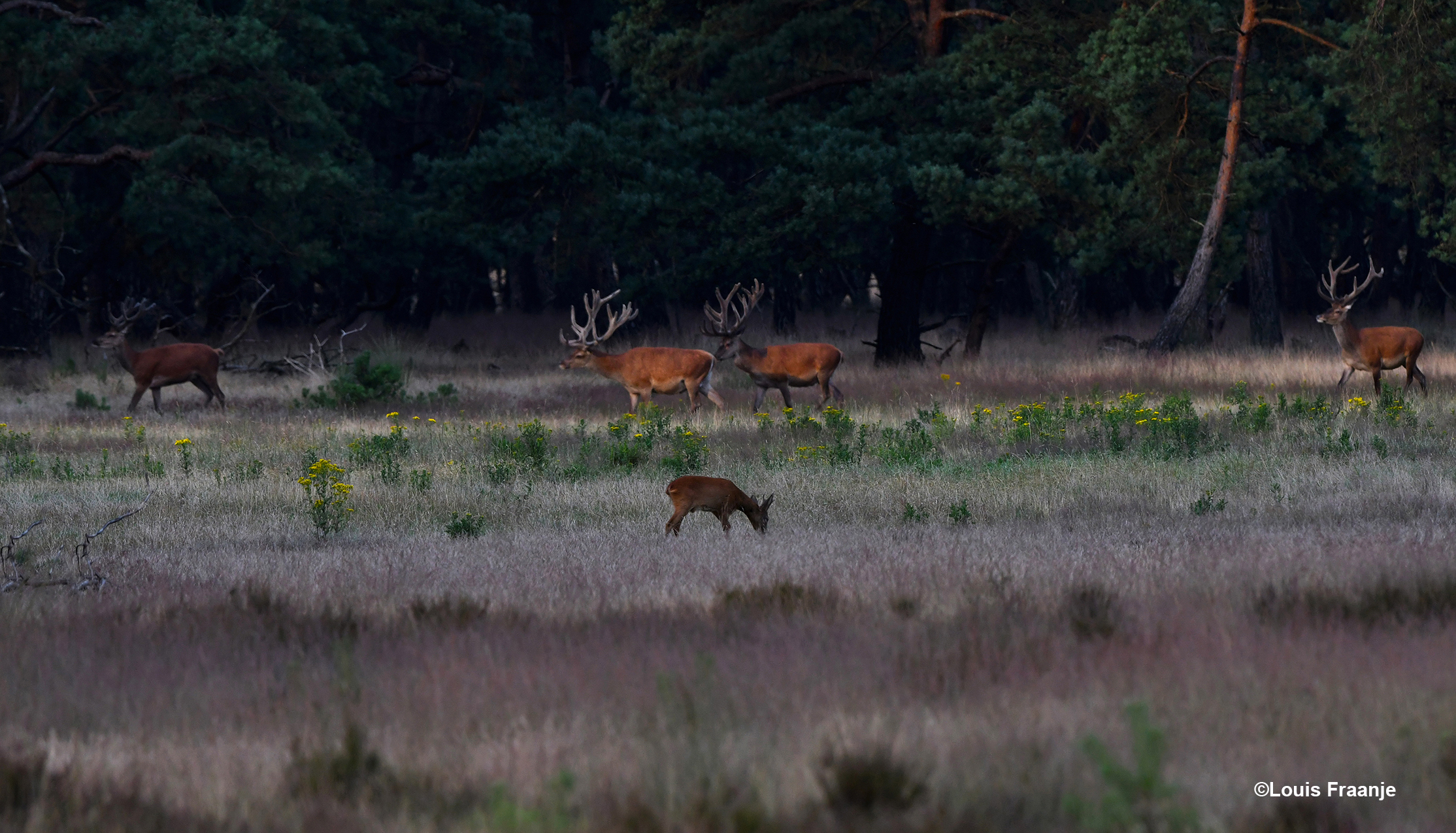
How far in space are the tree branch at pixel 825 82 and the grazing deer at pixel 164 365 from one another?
32.2 ft

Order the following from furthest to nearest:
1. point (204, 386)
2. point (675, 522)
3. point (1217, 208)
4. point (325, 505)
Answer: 1. point (1217, 208)
2. point (204, 386)
3. point (325, 505)
4. point (675, 522)

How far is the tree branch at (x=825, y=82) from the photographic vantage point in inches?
955

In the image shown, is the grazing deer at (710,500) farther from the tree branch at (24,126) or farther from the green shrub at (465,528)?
the tree branch at (24,126)

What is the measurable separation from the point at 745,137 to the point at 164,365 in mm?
9106

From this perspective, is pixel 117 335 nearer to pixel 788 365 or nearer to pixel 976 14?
pixel 788 365

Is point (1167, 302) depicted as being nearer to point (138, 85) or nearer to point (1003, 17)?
point (1003, 17)

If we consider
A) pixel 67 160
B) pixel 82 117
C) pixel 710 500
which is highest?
pixel 82 117

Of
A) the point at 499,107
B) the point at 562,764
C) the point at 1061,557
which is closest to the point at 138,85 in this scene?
the point at 499,107

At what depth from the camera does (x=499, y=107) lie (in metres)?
35.6

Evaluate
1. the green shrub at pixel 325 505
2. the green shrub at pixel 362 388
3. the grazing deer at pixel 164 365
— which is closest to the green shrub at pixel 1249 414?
the green shrub at pixel 325 505

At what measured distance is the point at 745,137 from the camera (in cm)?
2280

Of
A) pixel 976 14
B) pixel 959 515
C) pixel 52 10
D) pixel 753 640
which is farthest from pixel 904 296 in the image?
pixel 753 640

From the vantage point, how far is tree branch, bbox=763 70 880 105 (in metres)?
24.2

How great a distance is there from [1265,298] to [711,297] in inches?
632
